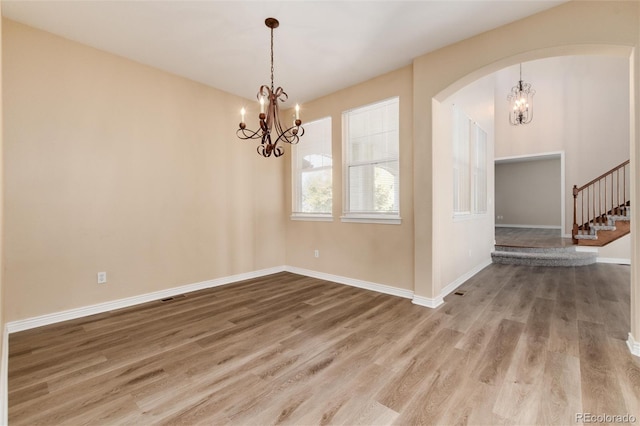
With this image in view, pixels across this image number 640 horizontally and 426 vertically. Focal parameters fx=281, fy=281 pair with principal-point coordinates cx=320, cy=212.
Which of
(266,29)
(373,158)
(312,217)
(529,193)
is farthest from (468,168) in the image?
(529,193)

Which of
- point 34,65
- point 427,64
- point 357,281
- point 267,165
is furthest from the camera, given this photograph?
point 267,165

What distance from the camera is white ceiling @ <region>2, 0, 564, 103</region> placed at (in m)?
2.54

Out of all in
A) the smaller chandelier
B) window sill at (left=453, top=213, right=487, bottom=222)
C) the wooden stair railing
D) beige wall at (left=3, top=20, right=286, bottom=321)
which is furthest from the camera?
the smaller chandelier

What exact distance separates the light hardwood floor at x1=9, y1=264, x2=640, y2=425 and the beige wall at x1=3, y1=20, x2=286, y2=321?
1.69ft

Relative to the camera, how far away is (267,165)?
5.02 metres

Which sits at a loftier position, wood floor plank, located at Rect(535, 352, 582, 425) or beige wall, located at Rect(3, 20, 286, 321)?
beige wall, located at Rect(3, 20, 286, 321)

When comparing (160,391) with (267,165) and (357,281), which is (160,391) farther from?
(267,165)

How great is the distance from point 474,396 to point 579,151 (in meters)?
8.50

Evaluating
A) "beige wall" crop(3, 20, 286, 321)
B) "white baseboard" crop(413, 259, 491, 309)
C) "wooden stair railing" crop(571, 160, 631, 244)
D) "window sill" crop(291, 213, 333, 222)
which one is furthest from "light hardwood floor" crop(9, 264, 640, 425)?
"wooden stair railing" crop(571, 160, 631, 244)

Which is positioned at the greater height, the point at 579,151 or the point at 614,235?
the point at 579,151

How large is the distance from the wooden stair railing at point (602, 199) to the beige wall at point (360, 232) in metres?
5.03

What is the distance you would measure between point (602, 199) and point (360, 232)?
23.0ft

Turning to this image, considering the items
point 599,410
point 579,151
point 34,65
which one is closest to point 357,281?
point 599,410

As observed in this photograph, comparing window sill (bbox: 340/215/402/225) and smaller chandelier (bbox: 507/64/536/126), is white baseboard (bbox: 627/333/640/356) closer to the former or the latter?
window sill (bbox: 340/215/402/225)
